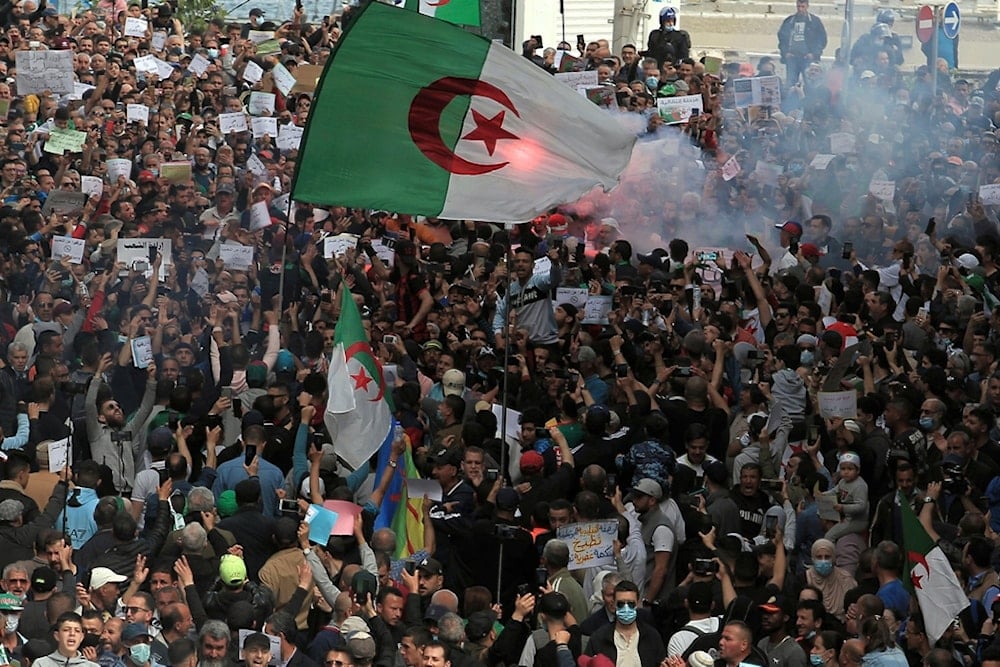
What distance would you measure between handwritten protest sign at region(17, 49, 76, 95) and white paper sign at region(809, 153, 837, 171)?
25.4 ft

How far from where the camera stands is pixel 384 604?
10.9 metres

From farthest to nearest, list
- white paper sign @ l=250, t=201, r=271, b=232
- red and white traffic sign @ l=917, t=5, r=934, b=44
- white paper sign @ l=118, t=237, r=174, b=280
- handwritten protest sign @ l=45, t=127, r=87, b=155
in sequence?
red and white traffic sign @ l=917, t=5, r=934, b=44 → handwritten protest sign @ l=45, t=127, r=87, b=155 → white paper sign @ l=250, t=201, r=271, b=232 → white paper sign @ l=118, t=237, r=174, b=280

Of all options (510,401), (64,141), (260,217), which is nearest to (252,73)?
(64,141)

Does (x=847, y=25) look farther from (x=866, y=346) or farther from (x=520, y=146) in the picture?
(x=520, y=146)

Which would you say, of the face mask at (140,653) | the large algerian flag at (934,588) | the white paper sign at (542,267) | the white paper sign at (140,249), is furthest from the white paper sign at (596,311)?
the face mask at (140,653)

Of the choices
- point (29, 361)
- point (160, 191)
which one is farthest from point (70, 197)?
point (29, 361)

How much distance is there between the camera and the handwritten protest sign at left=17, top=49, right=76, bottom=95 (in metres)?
21.8

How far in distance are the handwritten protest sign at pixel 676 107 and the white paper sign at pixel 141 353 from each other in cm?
801

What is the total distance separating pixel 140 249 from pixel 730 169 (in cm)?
579

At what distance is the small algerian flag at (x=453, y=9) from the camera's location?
818 inches

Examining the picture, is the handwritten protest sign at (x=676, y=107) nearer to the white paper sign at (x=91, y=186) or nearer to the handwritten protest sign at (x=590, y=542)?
the white paper sign at (x=91, y=186)

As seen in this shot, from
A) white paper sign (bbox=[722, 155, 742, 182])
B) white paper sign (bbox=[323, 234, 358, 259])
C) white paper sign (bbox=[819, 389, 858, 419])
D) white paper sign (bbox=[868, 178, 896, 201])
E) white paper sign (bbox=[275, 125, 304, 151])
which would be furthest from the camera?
white paper sign (bbox=[275, 125, 304, 151])

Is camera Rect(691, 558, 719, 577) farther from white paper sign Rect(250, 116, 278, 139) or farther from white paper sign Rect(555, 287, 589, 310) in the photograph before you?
white paper sign Rect(250, 116, 278, 139)

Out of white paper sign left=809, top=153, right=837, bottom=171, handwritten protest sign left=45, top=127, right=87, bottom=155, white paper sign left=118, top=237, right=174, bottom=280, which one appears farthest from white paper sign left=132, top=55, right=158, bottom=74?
white paper sign left=809, top=153, right=837, bottom=171
